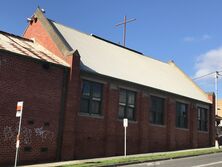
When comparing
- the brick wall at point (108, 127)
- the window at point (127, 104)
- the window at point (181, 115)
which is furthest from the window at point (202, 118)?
the window at point (127, 104)

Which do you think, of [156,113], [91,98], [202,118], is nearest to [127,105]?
[91,98]

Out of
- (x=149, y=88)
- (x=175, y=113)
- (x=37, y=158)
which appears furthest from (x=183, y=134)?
(x=37, y=158)

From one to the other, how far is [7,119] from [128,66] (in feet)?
44.1

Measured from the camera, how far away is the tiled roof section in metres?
21.6

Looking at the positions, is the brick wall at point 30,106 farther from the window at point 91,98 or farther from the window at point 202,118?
the window at point 202,118

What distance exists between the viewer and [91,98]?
25.3 meters

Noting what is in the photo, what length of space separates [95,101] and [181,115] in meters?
11.8

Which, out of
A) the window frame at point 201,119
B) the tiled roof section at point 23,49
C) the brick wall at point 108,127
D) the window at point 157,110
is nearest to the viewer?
the tiled roof section at point 23,49

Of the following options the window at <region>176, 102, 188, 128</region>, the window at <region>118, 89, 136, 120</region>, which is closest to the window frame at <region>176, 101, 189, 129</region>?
the window at <region>176, 102, 188, 128</region>

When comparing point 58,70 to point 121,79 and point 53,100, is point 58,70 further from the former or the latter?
point 121,79

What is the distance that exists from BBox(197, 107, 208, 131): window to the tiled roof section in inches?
707

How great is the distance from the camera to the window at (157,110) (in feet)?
102

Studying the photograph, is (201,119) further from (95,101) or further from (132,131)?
(95,101)

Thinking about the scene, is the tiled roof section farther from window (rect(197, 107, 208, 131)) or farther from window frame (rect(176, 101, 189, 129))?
window (rect(197, 107, 208, 131))
